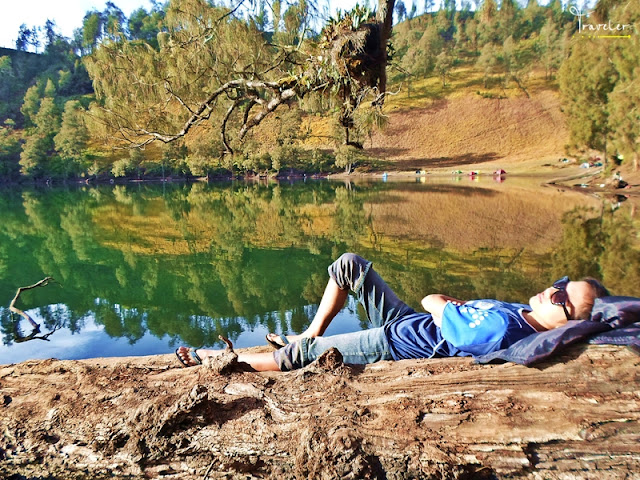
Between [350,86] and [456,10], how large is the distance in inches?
4438

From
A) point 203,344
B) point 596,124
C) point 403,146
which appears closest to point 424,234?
point 203,344

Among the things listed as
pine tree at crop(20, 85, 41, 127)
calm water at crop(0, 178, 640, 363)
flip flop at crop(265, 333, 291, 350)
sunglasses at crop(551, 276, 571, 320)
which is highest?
pine tree at crop(20, 85, 41, 127)

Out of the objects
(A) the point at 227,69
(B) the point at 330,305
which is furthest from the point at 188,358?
(A) the point at 227,69

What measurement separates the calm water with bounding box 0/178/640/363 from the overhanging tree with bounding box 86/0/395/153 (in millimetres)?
2627

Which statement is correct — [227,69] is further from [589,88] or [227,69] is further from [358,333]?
[589,88]

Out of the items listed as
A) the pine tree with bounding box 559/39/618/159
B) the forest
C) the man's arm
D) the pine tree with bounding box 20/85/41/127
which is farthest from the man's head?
the pine tree with bounding box 20/85/41/127

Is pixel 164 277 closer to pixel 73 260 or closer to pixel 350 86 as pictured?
pixel 73 260

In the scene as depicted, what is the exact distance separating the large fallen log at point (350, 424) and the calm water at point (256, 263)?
2.89m

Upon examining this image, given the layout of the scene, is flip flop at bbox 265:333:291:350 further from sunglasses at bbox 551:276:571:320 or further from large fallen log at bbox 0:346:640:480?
sunglasses at bbox 551:276:571:320

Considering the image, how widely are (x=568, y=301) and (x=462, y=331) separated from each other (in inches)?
20.4

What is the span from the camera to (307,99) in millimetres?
4062

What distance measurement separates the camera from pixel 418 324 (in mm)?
2543

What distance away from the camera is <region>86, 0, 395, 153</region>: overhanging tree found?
3547 millimetres

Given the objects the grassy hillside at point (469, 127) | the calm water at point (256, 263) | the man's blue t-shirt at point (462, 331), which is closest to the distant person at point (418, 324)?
the man's blue t-shirt at point (462, 331)
